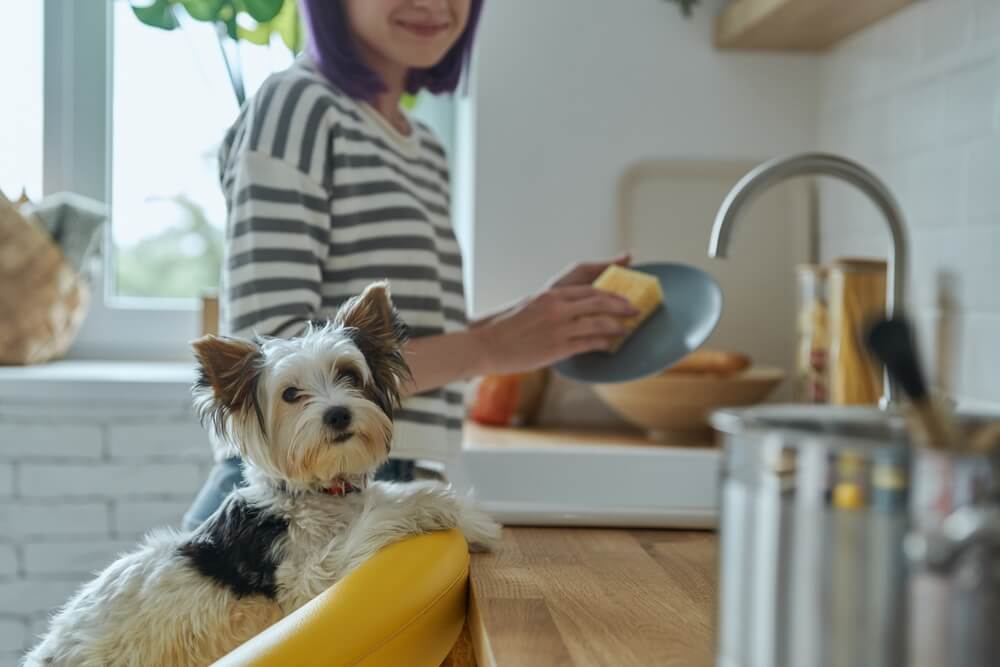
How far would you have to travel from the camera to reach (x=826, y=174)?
1050 mm

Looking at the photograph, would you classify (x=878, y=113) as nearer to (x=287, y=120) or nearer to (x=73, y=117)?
(x=287, y=120)

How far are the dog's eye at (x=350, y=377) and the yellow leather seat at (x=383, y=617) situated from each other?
13 centimetres

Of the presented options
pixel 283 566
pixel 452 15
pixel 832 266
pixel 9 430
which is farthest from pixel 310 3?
pixel 9 430

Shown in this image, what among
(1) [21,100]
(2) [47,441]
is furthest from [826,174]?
(1) [21,100]

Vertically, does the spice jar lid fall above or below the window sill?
above

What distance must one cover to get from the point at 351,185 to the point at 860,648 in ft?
2.93

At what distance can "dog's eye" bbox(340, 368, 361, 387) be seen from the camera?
797 millimetres

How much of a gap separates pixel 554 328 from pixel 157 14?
1.26m

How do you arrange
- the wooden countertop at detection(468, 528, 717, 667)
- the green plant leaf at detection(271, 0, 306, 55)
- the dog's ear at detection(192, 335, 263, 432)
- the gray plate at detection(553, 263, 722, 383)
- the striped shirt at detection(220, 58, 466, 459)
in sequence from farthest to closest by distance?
1. the green plant leaf at detection(271, 0, 306, 55)
2. the gray plate at detection(553, 263, 722, 383)
3. the striped shirt at detection(220, 58, 466, 459)
4. the dog's ear at detection(192, 335, 263, 432)
5. the wooden countertop at detection(468, 528, 717, 667)

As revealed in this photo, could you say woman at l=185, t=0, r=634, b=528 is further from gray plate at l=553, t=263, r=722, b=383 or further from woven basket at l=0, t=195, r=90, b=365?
woven basket at l=0, t=195, r=90, b=365

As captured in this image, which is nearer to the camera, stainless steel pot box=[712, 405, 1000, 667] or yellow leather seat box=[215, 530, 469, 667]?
stainless steel pot box=[712, 405, 1000, 667]

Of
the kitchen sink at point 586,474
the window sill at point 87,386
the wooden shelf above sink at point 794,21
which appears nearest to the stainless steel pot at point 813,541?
the kitchen sink at point 586,474

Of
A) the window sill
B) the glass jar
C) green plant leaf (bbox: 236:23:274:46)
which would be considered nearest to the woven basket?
the window sill

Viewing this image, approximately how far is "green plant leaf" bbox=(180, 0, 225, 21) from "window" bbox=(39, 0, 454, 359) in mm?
271
